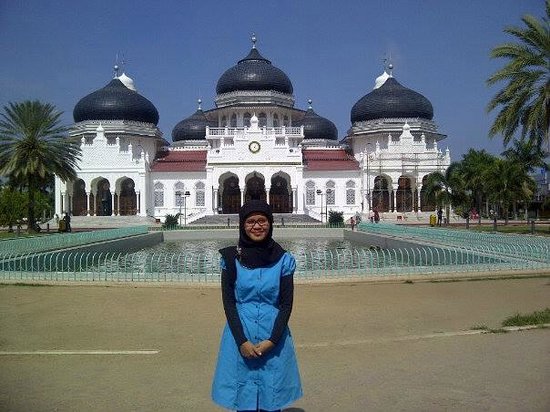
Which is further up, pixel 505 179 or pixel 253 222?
pixel 505 179

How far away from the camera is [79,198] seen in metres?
49.2

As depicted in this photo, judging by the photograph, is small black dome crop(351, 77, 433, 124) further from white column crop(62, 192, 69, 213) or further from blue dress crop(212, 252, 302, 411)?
blue dress crop(212, 252, 302, 411)

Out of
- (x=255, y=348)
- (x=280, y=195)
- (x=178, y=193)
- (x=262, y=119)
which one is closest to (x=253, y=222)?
(x=255, y=348)

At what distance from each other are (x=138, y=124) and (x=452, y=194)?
99.1 ft

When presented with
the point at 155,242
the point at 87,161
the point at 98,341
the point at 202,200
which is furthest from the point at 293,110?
the point at 98,341

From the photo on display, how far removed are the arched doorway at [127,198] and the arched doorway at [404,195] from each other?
23118mm

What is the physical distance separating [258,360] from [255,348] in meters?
0.10

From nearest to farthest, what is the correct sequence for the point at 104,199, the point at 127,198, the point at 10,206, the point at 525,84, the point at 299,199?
the point at 525,84 → the point at 10,206 → the point at 299,199 → the point at 127,198 → the point at 104,199

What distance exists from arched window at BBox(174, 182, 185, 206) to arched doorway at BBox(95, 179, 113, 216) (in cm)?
591

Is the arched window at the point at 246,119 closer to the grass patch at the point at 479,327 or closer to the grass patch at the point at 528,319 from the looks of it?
the grass patch at the point at 528,319

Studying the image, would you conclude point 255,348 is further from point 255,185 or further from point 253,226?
point 255,185

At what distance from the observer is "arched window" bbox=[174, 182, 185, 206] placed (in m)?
48.7

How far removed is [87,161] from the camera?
47844 mm

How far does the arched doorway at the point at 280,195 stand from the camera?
1998 inches
